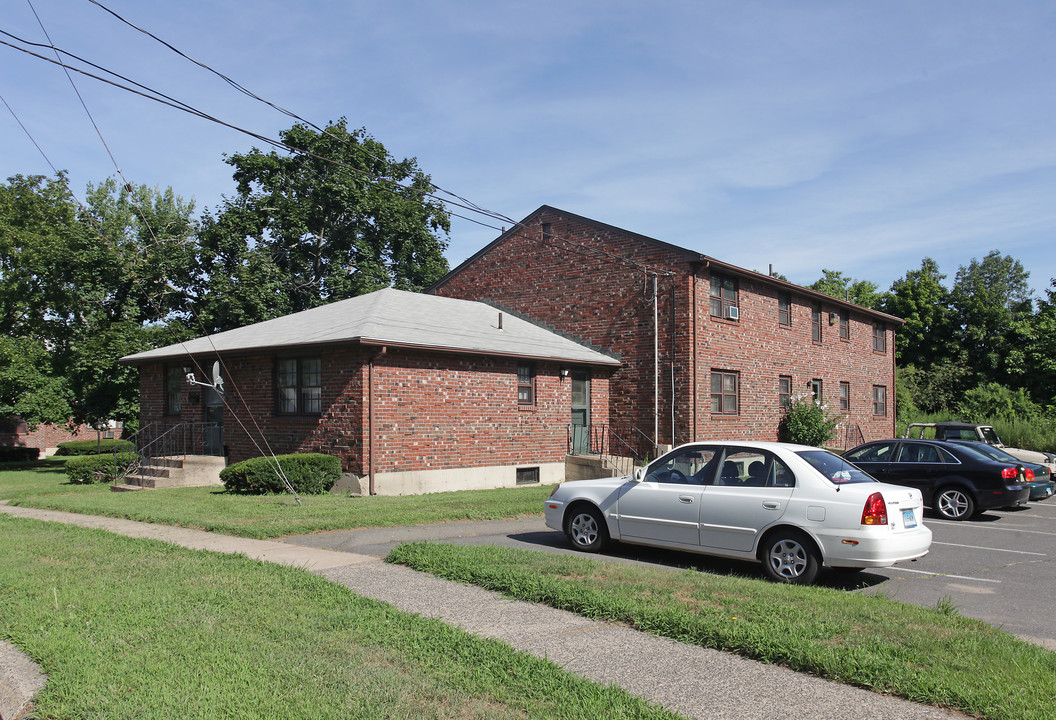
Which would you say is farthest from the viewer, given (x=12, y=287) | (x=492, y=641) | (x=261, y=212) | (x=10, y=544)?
(x=261, y=212)

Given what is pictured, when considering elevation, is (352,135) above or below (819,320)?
above

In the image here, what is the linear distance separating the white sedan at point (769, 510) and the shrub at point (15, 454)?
4022 centimetres

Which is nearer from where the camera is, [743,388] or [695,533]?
[695,533]

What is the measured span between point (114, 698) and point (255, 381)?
50.6 ft

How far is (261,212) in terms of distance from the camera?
1387 inches

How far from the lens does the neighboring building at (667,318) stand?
72.9 ft

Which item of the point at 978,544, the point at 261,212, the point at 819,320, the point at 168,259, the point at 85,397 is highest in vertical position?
the point at 261,212

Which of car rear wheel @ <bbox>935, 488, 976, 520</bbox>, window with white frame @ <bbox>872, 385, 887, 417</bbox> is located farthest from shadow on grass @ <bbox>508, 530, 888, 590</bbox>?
window with white frame @ <bbox>872, 385, 887, 417</bbox>

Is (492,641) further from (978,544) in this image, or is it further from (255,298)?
(255,298)

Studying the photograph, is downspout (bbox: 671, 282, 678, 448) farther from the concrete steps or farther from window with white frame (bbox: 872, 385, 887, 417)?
window with white frame (bbox: 872, 385, 887, 417)

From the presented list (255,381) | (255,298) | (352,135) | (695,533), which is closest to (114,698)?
(695,533)

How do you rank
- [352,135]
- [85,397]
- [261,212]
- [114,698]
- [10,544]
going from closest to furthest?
[114,698] < [10,544] < [85,397] < [261,212] < [352,135]

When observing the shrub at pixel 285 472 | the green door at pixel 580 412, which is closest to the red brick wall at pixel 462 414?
the green door at pixel 580 412

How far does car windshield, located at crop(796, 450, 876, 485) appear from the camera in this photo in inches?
328
